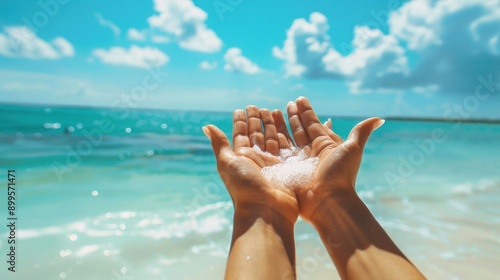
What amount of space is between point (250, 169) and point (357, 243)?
2.84ft

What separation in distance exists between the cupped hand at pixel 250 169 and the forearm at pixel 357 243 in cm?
26

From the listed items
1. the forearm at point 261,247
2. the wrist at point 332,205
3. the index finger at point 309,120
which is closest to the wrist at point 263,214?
the forearm at point 261,247

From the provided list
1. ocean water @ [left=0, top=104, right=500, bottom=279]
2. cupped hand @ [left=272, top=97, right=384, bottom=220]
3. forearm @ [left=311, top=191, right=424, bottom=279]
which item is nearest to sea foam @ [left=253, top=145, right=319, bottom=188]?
cupped hand @ [left=272, top=97, right=384, bottom=220]

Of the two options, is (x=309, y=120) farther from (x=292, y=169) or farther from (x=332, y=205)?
(x=332, y=205)

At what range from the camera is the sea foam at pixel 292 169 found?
2.70 m

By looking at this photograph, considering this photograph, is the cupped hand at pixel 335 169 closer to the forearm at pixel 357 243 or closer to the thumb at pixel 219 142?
the forearm at pixel 357 243

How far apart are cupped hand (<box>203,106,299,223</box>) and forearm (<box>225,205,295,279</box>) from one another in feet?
0.24

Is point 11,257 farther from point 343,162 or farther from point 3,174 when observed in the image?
point 3,174

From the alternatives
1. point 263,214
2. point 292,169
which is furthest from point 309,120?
point 263,214

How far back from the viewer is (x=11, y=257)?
3.80m

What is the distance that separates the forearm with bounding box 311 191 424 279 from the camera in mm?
1923

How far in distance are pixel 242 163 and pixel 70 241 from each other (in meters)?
2.98

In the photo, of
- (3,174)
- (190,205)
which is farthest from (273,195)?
(3,174)

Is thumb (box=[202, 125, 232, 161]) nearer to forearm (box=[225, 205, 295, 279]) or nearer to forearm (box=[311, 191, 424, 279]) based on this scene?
forearm (box=[225, 205, 295, 279])
